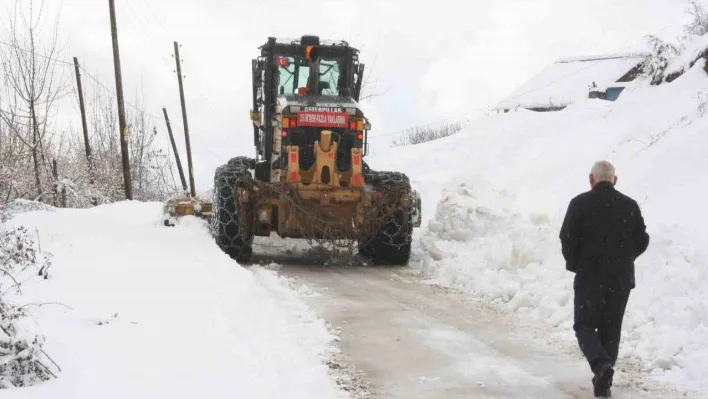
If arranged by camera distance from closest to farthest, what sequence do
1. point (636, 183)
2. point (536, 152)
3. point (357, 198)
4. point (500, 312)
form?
point (500, 312) < point (357, 198) < point (636, 183) < point (536, 152)

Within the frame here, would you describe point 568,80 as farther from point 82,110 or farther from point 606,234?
point 606,234

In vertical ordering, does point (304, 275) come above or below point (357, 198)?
below

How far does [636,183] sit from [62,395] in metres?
9.88

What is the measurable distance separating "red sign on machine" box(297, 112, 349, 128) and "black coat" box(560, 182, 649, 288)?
6250 mm

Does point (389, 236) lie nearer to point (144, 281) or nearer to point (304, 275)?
point (304, 275)

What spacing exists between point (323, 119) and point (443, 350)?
5.75 meters

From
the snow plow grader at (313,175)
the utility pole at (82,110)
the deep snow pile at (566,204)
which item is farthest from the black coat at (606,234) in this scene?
the utility pole at (82,110)

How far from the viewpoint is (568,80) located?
45.8 meters

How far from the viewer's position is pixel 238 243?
11.1m

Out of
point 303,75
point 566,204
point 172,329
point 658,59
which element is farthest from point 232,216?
point 658,59

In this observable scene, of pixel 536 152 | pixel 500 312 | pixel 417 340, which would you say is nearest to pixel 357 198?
pixel 500 312

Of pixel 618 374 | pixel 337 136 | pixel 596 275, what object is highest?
pixel 337 136

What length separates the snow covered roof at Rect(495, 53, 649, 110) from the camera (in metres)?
43.2

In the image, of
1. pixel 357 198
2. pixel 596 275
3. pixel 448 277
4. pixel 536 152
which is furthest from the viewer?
pixel 536 152
